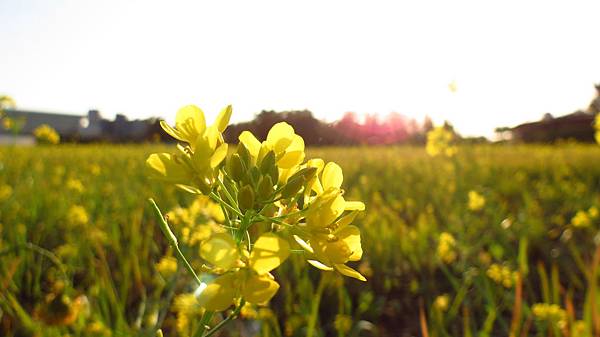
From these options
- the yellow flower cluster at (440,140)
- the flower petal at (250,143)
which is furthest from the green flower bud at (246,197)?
the yellow flower cluster at (440,140)

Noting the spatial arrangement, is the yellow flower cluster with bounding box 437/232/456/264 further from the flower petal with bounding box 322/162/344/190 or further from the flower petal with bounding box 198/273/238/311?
the flower petal with bounding box 198/273/238/311

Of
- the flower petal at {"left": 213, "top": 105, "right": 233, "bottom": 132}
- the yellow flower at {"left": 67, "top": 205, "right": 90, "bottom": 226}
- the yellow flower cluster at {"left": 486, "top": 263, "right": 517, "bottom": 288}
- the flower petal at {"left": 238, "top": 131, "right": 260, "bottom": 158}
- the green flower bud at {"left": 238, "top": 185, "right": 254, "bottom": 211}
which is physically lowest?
the yellow flower cluster at {"left": 486, "top": 263, "right": 517, "bottom": 288}

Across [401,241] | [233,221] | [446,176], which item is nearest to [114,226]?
[401,241]

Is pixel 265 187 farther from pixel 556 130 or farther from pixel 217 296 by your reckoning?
pixel 556 130

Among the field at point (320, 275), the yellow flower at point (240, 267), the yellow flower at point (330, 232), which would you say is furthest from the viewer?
the field at point (320, 275)

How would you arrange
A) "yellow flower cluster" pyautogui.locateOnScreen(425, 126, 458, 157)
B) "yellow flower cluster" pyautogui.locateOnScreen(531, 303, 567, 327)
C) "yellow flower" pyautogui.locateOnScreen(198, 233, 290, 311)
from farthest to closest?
"yellow flower cluster" pyautogui.locateOnScreen(425, 126, 458, 157) → "yellow flower cluster" pyautogui.locateOnScreen(531, 303, 567, 327) → "yellow flower" pyautogui.locateOnScreen(198, 233, 290, 311)

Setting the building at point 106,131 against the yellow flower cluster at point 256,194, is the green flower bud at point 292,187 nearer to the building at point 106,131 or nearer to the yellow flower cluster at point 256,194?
the yellow flower cluster at point 256,194

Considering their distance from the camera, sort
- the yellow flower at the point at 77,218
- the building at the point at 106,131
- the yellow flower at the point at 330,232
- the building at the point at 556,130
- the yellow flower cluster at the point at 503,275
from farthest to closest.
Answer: the building at the point at 556,130 → the building at the point at 106,131 → the yellow flower at the point at 77,218 → the yellow flower cluster at the point at 503,275 → the yellow flower at the point at 330,232

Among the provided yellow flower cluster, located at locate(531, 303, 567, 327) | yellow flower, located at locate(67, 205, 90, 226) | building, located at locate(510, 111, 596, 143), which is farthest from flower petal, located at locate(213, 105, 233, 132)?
building, located at locate(510, 111, 596, 143)

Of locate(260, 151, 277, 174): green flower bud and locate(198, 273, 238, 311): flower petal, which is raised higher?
locate(260, 151, 277, 174): green flower bud
